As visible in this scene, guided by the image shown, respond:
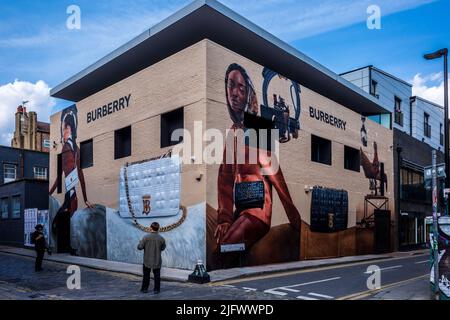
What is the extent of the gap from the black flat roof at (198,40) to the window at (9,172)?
42.6 ft

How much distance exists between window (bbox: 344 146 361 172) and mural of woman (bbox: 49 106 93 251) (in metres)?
14.6

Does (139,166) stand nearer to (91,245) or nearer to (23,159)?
(91,245)

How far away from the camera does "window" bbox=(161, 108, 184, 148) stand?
673 inches

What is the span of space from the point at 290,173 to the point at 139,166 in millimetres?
6607

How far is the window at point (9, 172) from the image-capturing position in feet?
115

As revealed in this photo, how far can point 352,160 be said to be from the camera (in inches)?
1001

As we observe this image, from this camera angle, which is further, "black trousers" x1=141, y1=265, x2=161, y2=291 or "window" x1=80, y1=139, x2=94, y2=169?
"window" x1=80, y1=139, x2=94, y2=169

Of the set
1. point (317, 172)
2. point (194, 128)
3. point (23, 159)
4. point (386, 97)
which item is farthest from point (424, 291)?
point (23, 159)

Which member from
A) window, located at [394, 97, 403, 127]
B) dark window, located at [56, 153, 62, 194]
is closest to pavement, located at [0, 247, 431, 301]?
dark window, located at [56, 153, 62, 194]

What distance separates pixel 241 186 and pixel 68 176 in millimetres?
11480

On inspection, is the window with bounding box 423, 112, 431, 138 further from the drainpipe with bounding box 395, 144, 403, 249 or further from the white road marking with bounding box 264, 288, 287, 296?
the white road marking with bounding box 264, 288, 287, 296

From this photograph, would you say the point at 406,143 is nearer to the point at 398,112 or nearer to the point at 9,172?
the point at 398,112

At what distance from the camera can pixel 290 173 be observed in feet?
63.4
